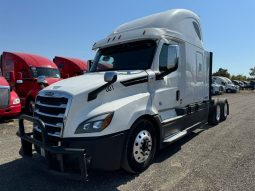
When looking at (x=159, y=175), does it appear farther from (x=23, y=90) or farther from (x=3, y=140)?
(x=23, y=90)

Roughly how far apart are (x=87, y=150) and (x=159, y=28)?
326 centimetres

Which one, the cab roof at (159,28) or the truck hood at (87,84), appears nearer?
the truck hood at (87,84)

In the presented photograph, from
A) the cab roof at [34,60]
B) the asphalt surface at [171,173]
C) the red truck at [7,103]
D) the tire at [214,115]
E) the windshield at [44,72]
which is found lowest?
the asphalt surface at [171,173]

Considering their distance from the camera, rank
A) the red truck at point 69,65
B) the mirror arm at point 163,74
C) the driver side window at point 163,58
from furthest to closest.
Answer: the red truck at point 69,65 < the driver side window at point 163,58 < the mirror arm at point 163,74

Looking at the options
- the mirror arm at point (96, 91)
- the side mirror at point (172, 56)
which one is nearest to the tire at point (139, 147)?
the mirror arm at point (96, 91)

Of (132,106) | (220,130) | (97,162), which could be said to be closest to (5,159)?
(97,162)

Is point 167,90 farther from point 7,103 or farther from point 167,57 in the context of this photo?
point 7,103

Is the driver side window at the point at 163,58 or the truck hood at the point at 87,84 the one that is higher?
the driver side window at the point at 163,58

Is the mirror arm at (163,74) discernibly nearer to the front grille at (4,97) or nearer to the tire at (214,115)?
the tire at (214,115)

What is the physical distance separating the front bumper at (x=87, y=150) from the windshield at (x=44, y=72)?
368 inches

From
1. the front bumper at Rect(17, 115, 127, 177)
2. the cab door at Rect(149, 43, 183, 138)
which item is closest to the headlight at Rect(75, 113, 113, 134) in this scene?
the front bumper at Rect(17, 115, 127, 177)

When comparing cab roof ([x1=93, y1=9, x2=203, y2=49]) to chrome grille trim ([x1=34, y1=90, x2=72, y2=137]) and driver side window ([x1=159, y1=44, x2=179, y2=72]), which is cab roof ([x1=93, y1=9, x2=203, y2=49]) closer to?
driver side window ([x1=159, y1=44, x2=179, y2=72])

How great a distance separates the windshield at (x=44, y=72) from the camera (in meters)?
13.3

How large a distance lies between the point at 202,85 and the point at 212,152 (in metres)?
2.68
